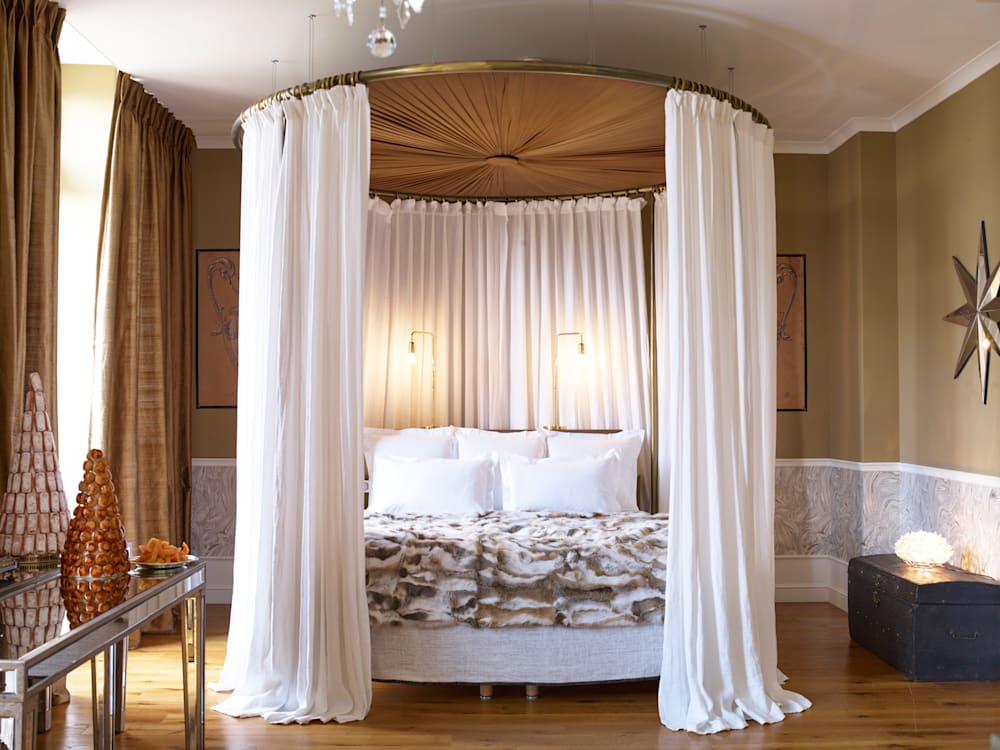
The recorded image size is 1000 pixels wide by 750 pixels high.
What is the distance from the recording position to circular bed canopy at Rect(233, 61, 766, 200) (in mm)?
3623

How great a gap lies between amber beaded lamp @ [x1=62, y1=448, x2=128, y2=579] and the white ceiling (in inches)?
88.6

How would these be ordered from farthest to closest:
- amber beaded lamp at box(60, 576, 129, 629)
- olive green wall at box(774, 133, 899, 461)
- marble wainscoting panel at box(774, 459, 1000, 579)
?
olive green wall at box(774, 133, 899, 461), marble wainscoting panel at box(774, 459, 1000, 579), amber beaded lamp at box(60, 576, 129, 629)

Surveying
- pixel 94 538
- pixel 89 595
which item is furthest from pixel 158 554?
pixel 89 595

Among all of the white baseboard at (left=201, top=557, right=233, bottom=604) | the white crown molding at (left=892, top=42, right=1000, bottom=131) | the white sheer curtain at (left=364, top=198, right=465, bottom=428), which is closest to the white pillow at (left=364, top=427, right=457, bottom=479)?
Result: the white sheer curtain at (left=364, top=198, right=465, bottom=428)

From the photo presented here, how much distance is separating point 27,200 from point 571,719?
301 cm

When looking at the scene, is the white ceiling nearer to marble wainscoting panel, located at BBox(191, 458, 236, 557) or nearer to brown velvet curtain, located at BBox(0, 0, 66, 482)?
brown velvet curtain, located at BBox(0, 0, 66, 482)

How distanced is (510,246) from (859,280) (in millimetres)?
2106

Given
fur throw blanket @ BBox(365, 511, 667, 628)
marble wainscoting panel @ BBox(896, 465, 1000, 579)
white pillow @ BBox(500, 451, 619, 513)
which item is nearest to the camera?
fur throw blanket @ BBox(365, 511, 667, 628)

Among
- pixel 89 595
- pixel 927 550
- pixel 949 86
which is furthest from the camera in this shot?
pixel 949 86

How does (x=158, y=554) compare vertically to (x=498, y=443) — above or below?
below

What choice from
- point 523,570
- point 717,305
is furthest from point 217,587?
point 717,305

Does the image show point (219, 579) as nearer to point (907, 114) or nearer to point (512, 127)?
point (512, 127)

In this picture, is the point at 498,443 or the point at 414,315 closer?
the point at 498,443

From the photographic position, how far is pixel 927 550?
4617 mm
